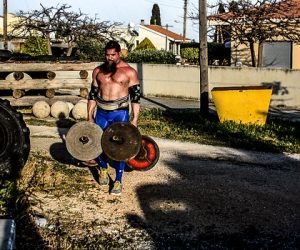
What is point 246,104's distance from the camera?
40.9 feet

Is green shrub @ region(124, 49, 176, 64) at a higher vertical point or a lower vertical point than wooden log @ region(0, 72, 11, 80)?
higher

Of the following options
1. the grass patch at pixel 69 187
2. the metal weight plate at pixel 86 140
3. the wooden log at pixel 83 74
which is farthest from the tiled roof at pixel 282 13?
the metal weight plate at pixel 86 140

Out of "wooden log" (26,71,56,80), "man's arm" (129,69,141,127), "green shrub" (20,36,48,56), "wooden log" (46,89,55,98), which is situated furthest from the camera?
"green shrub" (20,36,48,56)

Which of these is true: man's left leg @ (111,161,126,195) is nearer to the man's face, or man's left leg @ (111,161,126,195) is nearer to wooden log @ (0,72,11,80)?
the man's face

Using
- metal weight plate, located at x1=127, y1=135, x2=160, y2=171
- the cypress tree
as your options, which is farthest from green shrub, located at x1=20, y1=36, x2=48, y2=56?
the cypress tree

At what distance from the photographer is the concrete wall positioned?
18.2 meters

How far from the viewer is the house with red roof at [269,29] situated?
22219mm

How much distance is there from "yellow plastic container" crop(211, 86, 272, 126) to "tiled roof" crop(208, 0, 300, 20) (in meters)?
10.7

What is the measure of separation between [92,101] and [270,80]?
13121mm

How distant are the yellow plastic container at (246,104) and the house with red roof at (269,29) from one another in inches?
404

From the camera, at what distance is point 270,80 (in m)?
18.7

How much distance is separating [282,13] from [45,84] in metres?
12.6

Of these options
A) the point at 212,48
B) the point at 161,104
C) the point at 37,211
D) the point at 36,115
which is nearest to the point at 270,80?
the point at 161,104

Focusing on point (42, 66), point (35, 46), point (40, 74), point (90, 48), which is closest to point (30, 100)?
point (42, 66)
